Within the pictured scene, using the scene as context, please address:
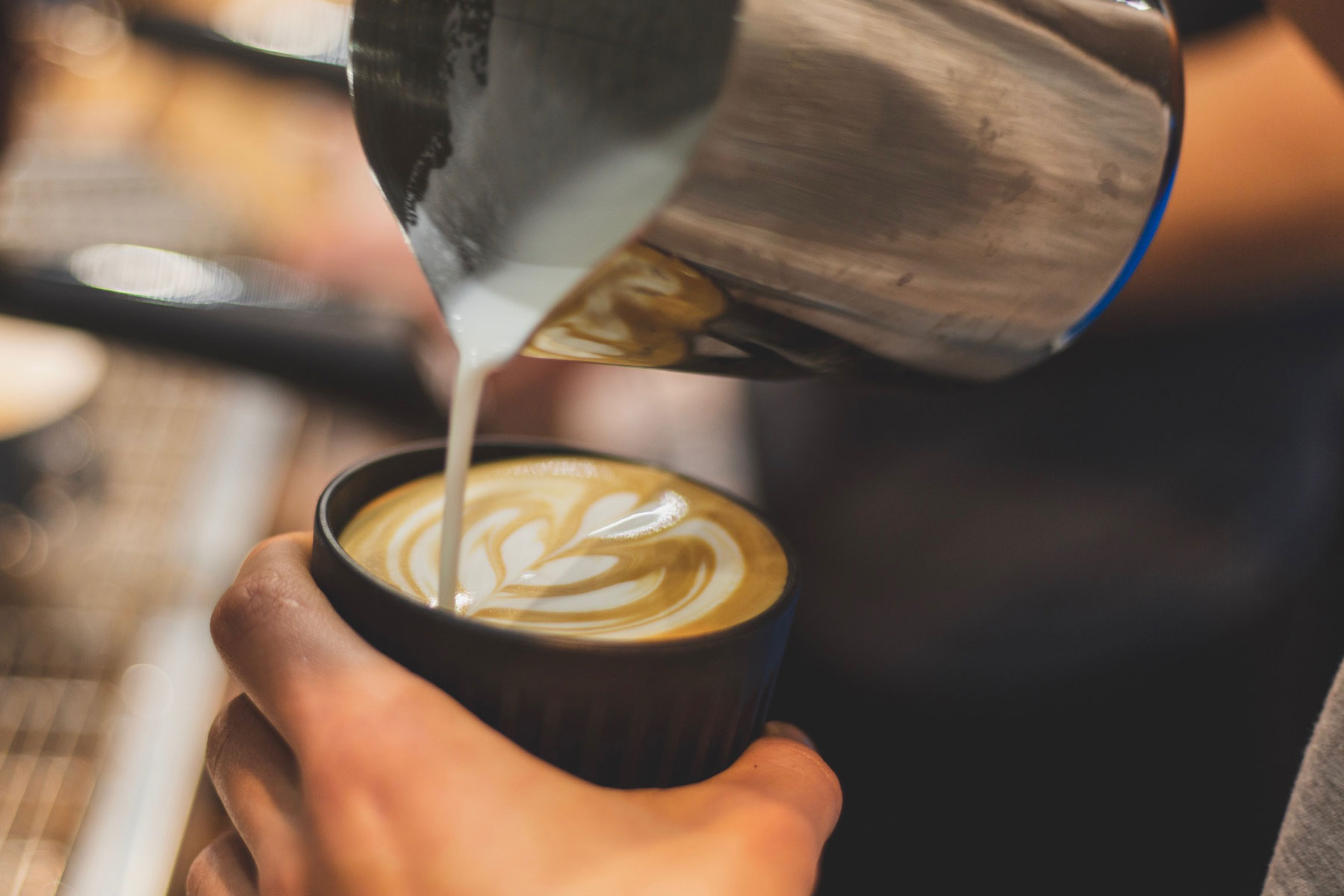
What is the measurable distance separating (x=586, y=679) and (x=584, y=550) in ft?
0.47

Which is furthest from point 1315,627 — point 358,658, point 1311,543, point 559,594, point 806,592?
point 358,658

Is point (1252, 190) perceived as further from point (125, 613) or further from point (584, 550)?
point (125, 613)

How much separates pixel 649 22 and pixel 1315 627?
2.88 ft

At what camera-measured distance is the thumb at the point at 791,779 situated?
0.36 meters

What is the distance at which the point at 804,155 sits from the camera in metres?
0.25

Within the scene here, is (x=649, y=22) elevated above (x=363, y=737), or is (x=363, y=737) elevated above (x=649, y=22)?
(x=649, y=22)

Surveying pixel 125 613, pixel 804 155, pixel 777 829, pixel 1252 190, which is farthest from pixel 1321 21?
pixel 125 613

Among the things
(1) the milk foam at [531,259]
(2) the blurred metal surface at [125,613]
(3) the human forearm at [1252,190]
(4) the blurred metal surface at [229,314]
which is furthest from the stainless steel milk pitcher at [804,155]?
(3) the human forearm at [1252,190]

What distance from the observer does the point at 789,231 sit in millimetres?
268

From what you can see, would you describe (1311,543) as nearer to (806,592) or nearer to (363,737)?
(806,592)

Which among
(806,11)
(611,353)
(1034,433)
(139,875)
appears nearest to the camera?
(806,11)

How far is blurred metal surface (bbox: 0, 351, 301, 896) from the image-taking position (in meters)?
0.55

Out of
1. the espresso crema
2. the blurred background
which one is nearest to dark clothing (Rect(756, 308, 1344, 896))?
the blurred background

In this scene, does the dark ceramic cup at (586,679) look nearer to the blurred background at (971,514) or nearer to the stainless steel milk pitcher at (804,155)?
the stainless steel milk pitcher at (804,155)
